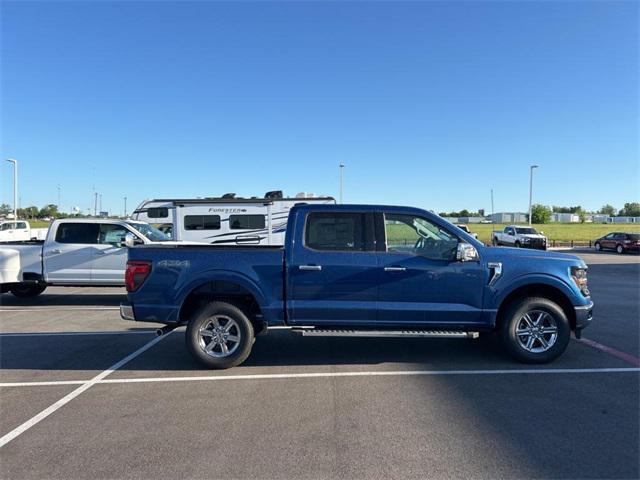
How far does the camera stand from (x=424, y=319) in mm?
5246

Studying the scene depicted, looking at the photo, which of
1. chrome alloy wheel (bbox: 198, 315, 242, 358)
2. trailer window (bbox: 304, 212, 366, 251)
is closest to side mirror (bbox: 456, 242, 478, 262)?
trailer window (bbox: 304, 212, 366, 251)

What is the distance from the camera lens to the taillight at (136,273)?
5.30 m

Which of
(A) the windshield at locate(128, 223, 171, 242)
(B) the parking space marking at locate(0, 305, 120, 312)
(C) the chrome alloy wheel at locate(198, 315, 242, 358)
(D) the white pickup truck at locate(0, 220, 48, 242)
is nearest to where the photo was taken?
(C) the chrome alloy wheel at locate(198, 315, 242, 358)

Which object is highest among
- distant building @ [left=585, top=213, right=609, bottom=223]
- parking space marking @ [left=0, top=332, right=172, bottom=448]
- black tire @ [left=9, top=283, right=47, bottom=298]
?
distant building @ [left=585, top=213, right=609, bottom=223]

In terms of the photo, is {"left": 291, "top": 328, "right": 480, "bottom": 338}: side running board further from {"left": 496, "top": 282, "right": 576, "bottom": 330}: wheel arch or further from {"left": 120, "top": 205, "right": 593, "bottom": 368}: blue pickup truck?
{"left": 496, "top": 282, "right": 576, "bottom": 330}: wheel arch

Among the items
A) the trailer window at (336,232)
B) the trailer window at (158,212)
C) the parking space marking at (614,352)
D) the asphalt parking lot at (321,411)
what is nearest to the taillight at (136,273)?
the asphalt parking lot at (321,411)

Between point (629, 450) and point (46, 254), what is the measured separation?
10771mm

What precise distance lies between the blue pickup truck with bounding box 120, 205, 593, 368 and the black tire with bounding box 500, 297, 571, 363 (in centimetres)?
1

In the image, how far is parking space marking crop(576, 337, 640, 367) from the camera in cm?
549

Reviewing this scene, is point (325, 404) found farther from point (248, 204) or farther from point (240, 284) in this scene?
point (248, 204)

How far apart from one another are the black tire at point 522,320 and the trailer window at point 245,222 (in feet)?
36.0

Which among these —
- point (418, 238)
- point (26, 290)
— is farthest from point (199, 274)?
point (26, 290)

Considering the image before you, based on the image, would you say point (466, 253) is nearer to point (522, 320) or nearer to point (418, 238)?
point (418, 238)

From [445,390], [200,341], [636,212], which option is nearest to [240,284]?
[200,341]
